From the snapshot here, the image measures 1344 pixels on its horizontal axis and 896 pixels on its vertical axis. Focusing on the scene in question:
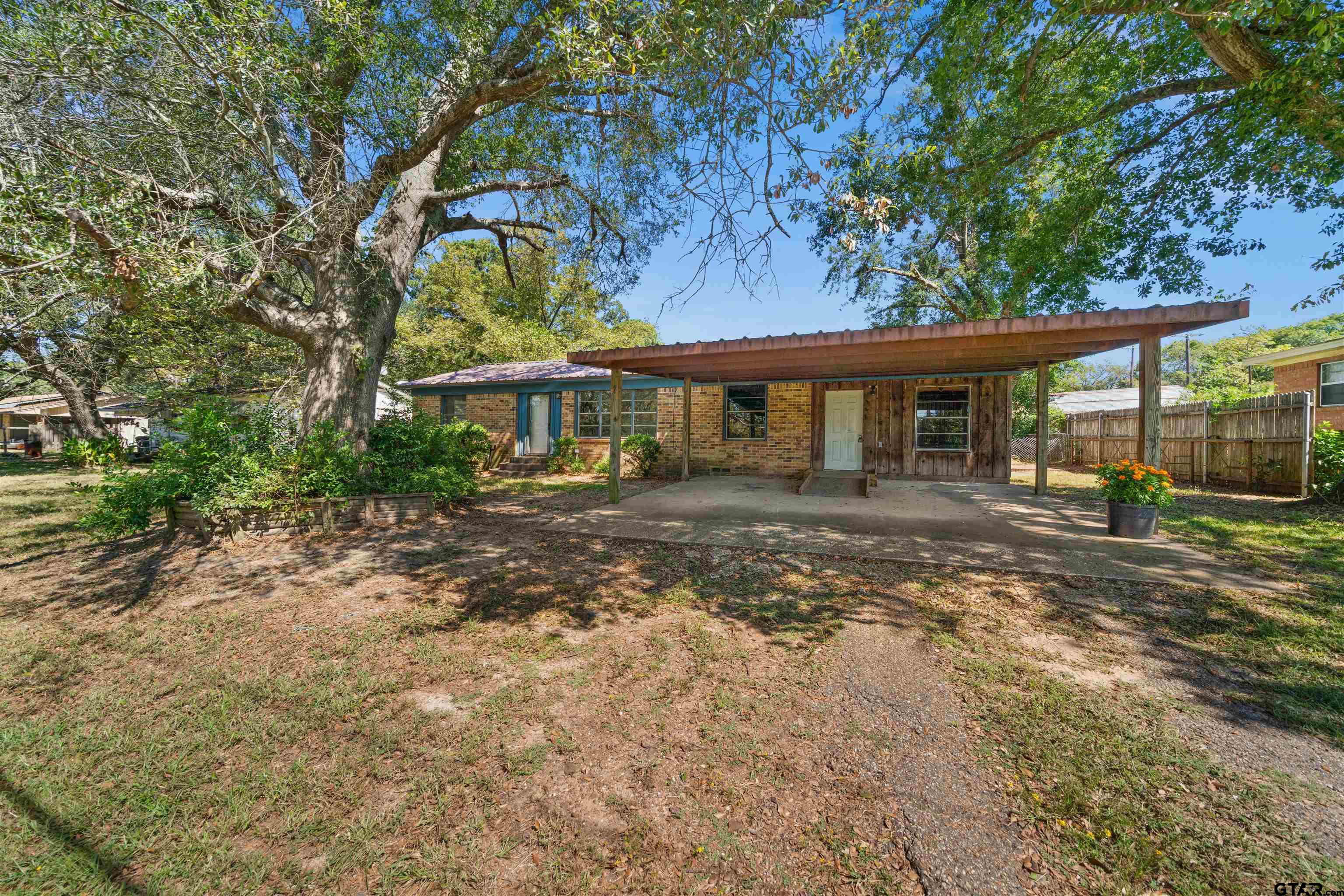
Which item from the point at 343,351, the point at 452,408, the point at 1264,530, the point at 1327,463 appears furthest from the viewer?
the point at 452,408

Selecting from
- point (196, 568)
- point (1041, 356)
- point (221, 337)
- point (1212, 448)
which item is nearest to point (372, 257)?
point (221, 337)

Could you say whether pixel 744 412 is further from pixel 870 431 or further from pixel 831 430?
pixel 870 431

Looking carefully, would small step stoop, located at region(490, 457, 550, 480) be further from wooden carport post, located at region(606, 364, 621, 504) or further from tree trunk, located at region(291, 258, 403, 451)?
tree trunk, located at region(291, 258, 403, 451)

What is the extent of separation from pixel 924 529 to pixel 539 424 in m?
11.2

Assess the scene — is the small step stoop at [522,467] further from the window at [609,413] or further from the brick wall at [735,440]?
the brick wall at [735,440]

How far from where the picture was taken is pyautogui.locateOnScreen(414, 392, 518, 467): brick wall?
14.3 m

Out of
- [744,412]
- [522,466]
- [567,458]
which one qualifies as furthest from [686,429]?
[522,466]

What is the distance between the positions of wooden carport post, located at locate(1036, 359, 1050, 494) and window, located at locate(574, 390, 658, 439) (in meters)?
8.19

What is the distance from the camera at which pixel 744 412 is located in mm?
12531

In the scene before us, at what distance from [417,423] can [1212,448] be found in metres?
16.0

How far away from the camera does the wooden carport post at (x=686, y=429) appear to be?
1066cm

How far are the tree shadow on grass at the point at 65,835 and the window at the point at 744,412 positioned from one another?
11540mm

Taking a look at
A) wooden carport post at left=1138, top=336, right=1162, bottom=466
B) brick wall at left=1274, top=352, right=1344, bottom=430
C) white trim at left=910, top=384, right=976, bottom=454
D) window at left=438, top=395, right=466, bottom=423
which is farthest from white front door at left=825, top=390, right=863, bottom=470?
brick wall at left=1274, top=352, right=1344, bottom=430

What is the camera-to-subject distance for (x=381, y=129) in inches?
256
